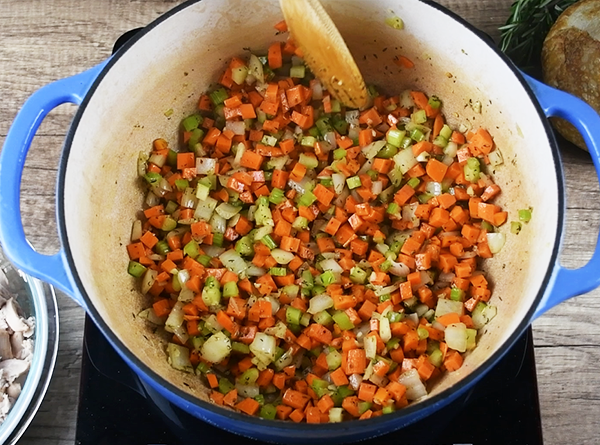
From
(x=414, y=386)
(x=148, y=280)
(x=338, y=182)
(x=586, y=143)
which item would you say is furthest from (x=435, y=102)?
(x=148, y=280)

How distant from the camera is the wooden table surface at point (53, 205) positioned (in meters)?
1.43

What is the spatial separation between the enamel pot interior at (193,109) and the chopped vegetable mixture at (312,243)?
4 centimetres

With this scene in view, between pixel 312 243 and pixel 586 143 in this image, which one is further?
pixel 312 243

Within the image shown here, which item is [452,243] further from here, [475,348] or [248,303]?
[248,303]

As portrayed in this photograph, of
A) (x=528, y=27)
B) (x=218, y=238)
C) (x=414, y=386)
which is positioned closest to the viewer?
(x=414, y=386)

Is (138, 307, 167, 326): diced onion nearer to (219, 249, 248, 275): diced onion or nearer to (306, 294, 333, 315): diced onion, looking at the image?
(219, 249, 248, 275): diced onion

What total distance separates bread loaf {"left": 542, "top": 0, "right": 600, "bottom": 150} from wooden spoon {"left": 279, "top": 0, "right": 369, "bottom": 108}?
0.45 metres

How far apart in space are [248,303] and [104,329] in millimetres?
379

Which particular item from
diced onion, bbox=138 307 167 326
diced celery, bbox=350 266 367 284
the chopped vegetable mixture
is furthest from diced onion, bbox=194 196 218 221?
diced celery, bbox=350 266 367 284

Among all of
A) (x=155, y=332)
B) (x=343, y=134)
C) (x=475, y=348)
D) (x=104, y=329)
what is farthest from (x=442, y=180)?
(x=104, y=329)

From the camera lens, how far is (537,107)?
1207 millimetres

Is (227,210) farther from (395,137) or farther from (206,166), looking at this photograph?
(395,137)

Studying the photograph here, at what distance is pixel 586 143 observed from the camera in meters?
1.20

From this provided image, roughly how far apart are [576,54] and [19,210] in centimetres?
121
